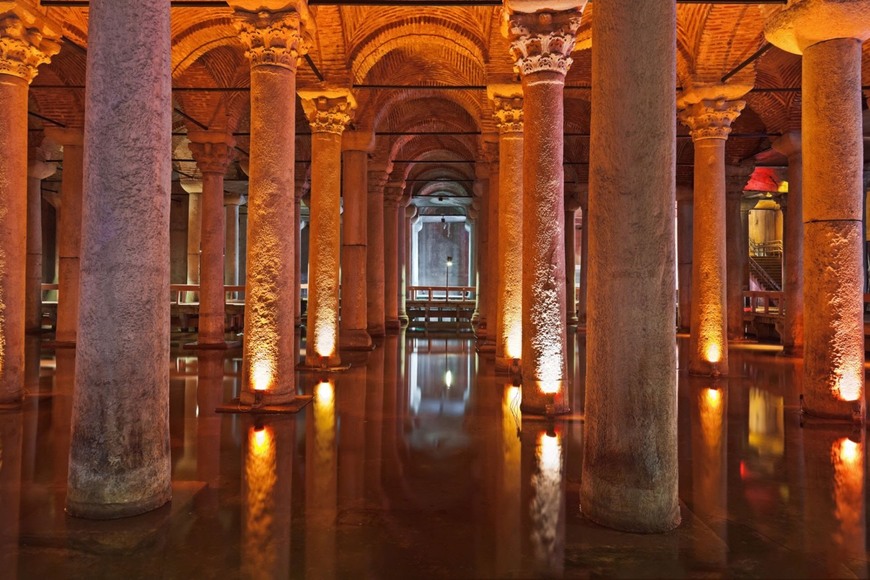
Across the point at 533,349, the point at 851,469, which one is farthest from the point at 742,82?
the point at 851,469

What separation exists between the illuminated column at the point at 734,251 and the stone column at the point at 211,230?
39.8 ft

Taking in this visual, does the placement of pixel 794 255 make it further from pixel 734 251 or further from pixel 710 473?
pixel 710 473

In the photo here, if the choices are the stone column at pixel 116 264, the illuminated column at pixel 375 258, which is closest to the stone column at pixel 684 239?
the illuminated column at pixel 375 258

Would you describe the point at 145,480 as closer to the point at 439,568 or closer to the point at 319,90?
the point at 439,568

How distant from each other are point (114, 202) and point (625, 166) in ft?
9.84

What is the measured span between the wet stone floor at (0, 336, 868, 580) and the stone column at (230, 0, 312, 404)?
674mm

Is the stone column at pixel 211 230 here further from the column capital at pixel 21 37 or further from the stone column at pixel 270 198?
the stone column at pixel 270 198

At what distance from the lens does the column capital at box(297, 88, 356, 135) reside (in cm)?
1016

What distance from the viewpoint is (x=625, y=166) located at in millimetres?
3660

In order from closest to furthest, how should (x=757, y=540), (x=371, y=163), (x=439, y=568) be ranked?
1. (x=439, y=568)
2. (x=757, y=540)
3. (x=371, y=163)

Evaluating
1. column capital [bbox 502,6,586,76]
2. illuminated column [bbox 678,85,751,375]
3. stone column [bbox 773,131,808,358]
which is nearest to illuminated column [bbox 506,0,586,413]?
column capital [bbox 502,6,586,76]

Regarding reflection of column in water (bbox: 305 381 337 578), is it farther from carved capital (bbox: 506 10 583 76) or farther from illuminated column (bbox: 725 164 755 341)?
illuminated column (bbox: 725 164 755 341)

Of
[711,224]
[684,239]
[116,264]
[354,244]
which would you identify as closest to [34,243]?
[354,244]

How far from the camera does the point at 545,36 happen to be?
6.93 metres
